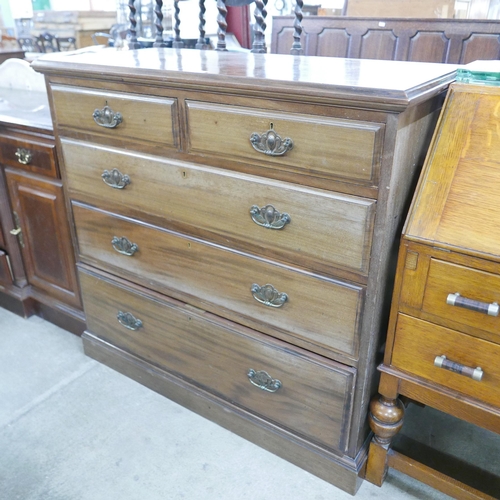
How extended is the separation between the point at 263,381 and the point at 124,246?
1.92 feet

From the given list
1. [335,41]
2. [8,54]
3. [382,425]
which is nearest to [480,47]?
[335,41]

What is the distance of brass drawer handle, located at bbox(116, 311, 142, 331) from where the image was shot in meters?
1.60

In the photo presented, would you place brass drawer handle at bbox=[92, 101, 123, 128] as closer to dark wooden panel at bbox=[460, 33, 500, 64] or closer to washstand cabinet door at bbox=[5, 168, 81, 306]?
washstand cabinet door at bbox=[5, 168, 81, 306]

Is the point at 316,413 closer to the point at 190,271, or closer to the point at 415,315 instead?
the point at 415,315

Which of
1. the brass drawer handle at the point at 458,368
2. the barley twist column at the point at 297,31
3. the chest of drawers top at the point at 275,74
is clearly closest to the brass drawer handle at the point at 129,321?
the chest of drawers top at the point at 275,74

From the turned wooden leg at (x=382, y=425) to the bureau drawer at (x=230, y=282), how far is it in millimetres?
178

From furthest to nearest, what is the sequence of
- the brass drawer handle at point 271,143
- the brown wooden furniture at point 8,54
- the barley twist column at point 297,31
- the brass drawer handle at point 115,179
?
the brown wooden furniture at point 8,54 < the barley twist column at point 297,31 < the brass drawer handle at point 115,179 < the brass drawer handle at point 271,143

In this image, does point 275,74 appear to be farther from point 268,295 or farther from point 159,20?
point 159,20

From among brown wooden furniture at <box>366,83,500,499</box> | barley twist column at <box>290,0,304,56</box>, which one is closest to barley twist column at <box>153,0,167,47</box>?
barley twist column at <box>290,0,304,56</box>

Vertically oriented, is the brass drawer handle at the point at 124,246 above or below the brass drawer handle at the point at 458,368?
above

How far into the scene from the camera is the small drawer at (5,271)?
2000 millimetres

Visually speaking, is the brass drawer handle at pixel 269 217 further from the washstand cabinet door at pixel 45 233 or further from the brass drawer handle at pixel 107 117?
the washstand cabinet door at pixel 45 233

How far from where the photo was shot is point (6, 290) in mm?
2076

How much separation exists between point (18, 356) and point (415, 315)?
59.2 inches
